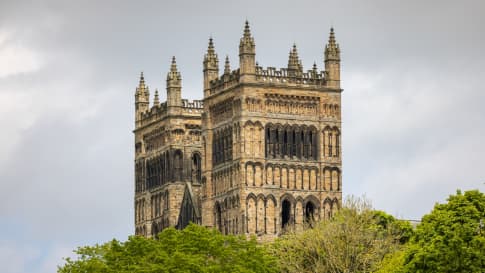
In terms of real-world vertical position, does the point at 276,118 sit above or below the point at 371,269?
above

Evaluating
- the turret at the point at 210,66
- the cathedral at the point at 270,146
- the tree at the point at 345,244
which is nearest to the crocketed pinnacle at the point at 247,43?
the cathedral at the point at 270,146

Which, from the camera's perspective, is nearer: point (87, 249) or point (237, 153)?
point (87, 249)

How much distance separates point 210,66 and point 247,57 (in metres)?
7.46

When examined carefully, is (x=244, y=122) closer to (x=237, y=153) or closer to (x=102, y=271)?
(x=237, y=153)

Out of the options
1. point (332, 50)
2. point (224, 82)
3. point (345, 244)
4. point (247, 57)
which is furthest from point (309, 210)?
point (345, 244)

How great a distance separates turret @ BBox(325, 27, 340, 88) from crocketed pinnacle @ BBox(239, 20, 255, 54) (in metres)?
6.91

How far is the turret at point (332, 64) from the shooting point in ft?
625

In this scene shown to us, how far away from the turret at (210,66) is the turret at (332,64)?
32.0 ft

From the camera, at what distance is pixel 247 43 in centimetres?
18850

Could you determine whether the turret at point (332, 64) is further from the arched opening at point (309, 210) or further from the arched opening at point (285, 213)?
the arched opening at point (285, 213)

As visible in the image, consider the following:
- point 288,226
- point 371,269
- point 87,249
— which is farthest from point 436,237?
point 288,226

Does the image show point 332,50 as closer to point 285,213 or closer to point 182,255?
point 285,213

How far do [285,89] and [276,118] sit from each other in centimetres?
266

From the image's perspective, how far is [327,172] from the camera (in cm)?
18925
